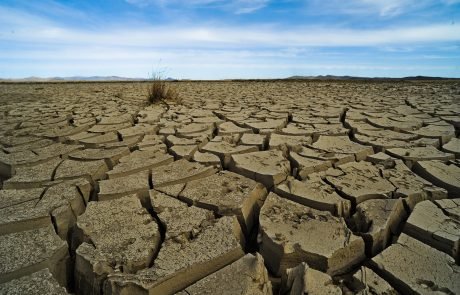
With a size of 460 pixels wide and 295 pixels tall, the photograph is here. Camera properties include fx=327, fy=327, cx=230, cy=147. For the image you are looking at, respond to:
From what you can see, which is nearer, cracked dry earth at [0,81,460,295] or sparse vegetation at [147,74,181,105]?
cracked dry earth at [0,81,460,295]

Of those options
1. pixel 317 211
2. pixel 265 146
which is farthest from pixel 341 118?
pixel 317 211

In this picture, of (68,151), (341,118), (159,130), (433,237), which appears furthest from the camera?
(341,118)

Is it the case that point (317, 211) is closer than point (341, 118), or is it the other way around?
point (317, 211)

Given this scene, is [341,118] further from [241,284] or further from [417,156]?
[241,284]

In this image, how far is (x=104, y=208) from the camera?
144cm

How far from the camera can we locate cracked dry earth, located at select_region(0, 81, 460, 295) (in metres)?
1.00

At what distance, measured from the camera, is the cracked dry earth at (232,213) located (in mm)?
1004

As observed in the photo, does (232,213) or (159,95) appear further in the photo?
(159,95)

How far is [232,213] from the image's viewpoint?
139cm

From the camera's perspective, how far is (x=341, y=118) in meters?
3.42

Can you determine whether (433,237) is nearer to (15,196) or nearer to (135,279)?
(135,279)

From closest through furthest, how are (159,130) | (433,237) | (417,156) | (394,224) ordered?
(433,237), (394,224), (417,156), (159,130)

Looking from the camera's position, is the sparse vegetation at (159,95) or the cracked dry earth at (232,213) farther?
the sparse vegetation at (159,95)

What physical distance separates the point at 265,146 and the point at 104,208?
126 cm
